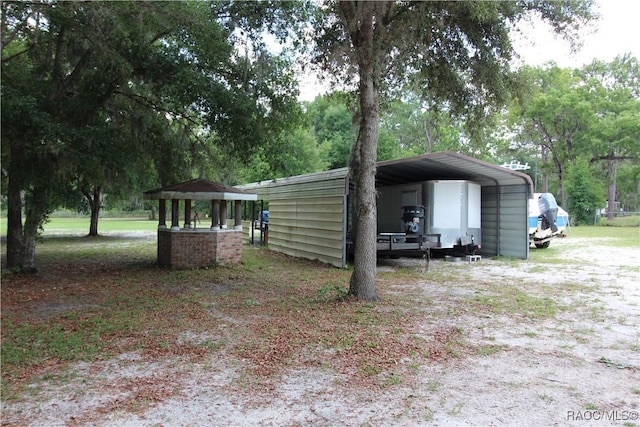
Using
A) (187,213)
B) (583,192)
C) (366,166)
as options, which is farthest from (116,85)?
(583,192)

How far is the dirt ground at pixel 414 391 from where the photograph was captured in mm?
3457

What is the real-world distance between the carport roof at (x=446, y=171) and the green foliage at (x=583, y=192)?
2813 centimetres

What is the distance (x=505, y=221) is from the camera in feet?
49.5

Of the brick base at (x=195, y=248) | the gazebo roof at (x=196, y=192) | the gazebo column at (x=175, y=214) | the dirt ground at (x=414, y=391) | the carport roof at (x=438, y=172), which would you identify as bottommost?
the dirt ground at (x=414, y=391)

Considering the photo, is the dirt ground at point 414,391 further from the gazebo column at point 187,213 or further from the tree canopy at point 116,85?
the gazebo column at point 187,213

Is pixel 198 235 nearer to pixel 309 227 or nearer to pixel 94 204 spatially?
pixel 309 227

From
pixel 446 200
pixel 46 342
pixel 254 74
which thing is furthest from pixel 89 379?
pixel 446 200

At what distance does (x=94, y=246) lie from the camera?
18594mm

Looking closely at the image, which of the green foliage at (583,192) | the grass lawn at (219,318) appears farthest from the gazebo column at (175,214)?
the green foliage at (583,192)

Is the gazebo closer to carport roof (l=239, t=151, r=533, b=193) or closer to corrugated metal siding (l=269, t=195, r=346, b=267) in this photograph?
carport roof (l=239, t=151, r=533, b=193)

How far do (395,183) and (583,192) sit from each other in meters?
29.3

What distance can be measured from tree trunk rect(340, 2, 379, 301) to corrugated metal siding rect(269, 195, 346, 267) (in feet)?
15.2

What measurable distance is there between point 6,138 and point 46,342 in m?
4.41

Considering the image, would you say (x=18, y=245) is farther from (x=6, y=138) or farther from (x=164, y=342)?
(x=164, y=342)
